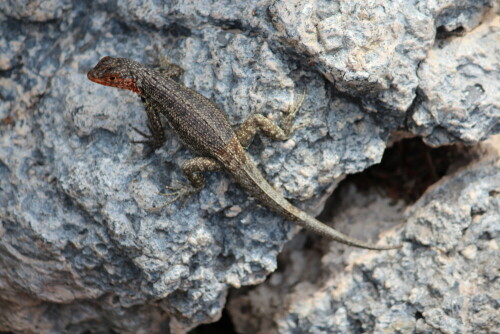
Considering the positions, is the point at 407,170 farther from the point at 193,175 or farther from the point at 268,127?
the point at 193,175

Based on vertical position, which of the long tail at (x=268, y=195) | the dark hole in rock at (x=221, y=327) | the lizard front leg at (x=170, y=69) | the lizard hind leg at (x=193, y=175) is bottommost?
the dark hole in rock at (x=221, y=327)

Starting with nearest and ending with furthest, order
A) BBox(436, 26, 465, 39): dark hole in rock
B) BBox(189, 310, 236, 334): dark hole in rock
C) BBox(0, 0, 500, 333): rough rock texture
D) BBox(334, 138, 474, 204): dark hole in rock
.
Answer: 1. BBox(0, 0, 500, 333): rough rock texture
2. BBox(436, 26, 465, 39): dark hole in rock
3. BBox(334, 138, 474, 204): dark hole in rock
4. BBox(189, 310, 236, 334): dark hole in rock

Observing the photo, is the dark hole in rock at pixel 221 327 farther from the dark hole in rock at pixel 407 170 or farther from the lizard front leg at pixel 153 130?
the lizard front leg at pixel 153 130

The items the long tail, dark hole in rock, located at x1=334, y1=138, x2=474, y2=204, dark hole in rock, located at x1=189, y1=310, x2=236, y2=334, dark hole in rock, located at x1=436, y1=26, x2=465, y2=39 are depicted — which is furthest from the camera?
dark hole in rock, located at x1=189, y1=310, x2=236, y2=334

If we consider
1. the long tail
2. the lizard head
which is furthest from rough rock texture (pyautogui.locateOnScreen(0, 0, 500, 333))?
the lizard head

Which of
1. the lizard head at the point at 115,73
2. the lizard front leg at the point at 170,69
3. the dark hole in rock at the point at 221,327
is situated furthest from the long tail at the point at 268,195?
the dark hole in rock at the point at 221,327

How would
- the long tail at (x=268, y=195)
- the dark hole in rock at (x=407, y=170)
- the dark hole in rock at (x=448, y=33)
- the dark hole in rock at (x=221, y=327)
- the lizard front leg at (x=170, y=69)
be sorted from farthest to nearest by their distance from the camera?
the dark hole in rock at (x=221, y=327) → the dark hole in rock at (x=407, y=170) → the lizard front leg at (x=170, y=69) → the dark hole in rock at (x=448, y=33) → the long tail at (x=268, y=195)

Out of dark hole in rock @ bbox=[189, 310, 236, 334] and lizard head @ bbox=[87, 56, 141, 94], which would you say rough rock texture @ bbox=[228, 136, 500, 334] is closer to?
dark hole in rock @ bbox=[189, 310, 236, 334]

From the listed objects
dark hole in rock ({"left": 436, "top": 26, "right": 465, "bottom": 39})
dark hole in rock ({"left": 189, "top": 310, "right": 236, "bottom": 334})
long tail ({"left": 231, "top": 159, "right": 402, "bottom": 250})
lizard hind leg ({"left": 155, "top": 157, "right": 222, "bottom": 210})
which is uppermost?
dark hole in rock ({"left": 436, "top": 26, "right": 465, "bottom": 39})
